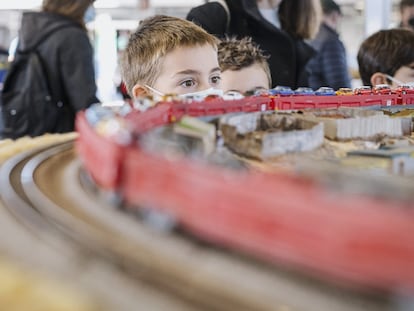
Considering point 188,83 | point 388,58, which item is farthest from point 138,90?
point 388,58

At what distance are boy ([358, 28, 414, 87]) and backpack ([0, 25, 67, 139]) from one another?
250cm

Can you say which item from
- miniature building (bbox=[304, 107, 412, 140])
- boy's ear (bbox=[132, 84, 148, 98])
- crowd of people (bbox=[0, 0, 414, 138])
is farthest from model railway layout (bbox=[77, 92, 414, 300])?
crowd of people (bbox=[0, 0, 414, 138])

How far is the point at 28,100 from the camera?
12.9 ft

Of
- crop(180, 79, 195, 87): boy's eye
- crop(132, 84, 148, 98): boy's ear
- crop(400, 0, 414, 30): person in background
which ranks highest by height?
crop(400, 0, 414, 30): person in background

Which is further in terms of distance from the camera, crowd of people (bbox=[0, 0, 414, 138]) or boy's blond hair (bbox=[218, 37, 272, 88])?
boy's blond hair (bbox=[218, 37, 272, 88])

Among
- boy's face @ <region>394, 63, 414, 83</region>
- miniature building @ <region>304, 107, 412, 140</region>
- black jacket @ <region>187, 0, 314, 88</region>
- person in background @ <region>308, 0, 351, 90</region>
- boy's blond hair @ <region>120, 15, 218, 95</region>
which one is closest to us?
miniature building @ <region>304, 107, 412, 140</region>

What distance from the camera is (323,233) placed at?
3.24 feet

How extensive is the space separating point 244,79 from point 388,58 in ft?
4.47

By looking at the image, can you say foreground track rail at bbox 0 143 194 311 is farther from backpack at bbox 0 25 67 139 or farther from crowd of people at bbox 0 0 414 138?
backpack at bbox 0 25 67 139

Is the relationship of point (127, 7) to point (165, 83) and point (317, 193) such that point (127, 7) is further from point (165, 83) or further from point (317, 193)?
point (317, 193)

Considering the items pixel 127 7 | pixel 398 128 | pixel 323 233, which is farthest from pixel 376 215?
pixel 127 7

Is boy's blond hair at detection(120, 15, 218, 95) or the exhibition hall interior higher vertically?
boy's blond hair at detection(120, 15, 218, 95)

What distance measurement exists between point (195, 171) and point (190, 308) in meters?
0.28

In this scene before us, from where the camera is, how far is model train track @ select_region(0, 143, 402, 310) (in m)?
0.98
